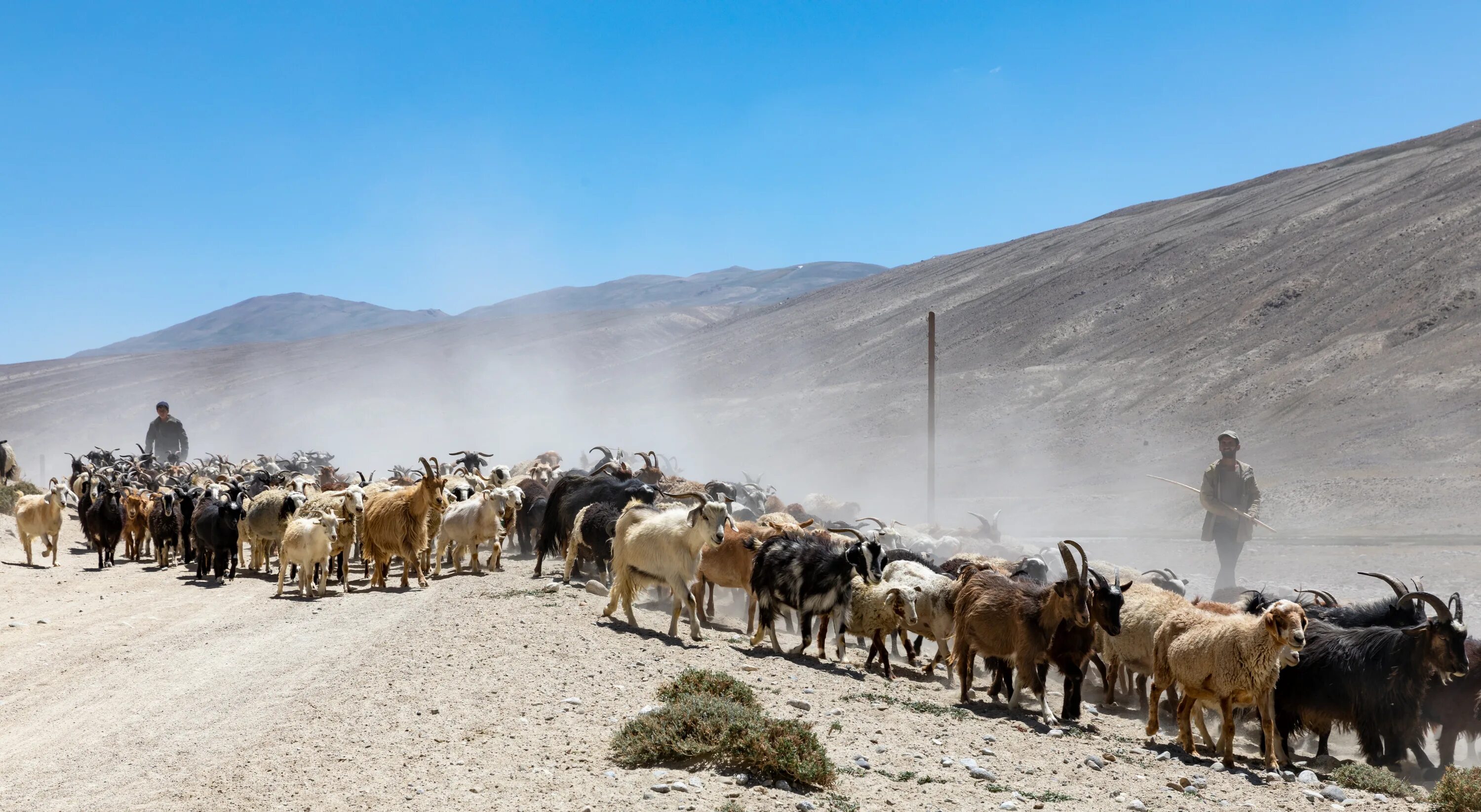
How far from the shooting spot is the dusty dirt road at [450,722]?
6090 millimetres

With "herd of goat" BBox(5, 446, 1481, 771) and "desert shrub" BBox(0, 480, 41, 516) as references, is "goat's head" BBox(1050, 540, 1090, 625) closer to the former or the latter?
"herd of goat" BBox(5, 446, 1481, 771)

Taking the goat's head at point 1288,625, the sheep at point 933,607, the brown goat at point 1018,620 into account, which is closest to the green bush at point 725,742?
the brown goat at point 1018,620

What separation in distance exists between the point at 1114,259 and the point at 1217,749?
73.9 meters

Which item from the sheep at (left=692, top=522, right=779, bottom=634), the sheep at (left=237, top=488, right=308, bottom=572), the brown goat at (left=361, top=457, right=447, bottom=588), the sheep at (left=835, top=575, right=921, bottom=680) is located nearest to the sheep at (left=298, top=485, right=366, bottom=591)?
the brown goat at (left=361, top=457, right=447, bottom=588)

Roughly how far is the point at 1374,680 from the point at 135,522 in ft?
54.5

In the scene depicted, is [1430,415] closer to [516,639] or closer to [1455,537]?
[1455,537]

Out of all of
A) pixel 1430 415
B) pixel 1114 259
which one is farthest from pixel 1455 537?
pixel 1114 259

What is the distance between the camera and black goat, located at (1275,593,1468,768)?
8.45 meters

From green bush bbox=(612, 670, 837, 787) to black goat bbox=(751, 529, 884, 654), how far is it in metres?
3.24

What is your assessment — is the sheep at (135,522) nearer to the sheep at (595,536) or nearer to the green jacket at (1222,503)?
the sheep at (595,536)

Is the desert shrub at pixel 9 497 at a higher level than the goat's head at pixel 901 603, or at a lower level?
higher

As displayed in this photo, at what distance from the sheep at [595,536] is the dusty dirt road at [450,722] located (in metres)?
1.30

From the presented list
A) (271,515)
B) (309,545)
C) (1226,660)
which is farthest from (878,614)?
(271,515)

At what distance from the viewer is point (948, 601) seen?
10.5m
